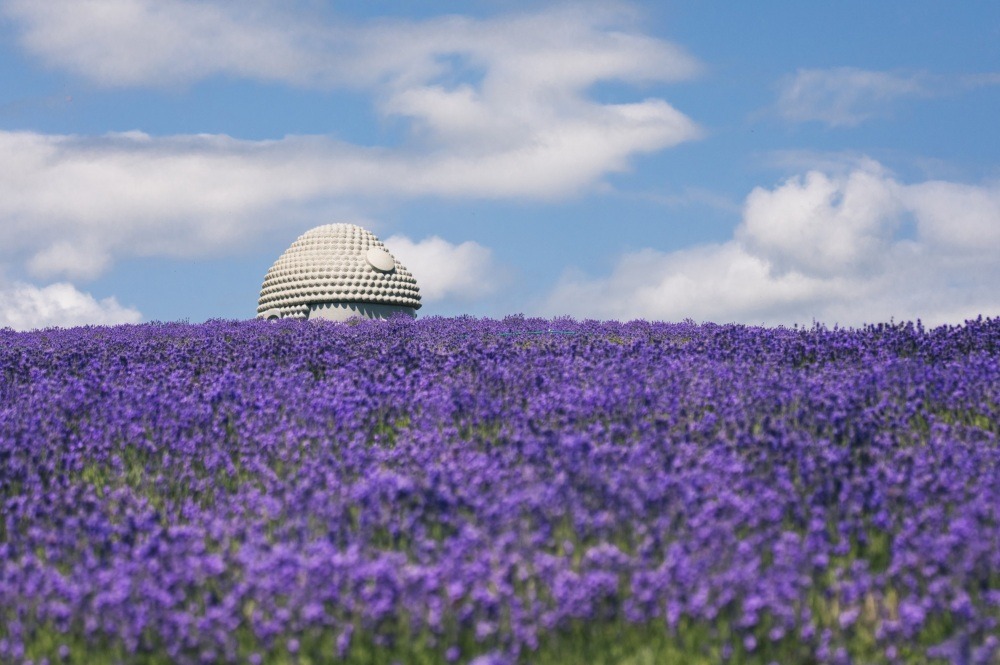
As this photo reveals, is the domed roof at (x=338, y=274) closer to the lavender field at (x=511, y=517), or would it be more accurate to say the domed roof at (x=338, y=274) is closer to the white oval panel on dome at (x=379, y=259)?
the white oval panel on dome at (x=379, y=259)

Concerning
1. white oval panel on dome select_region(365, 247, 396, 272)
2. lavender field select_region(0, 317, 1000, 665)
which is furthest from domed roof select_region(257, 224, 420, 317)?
lavender field select_region(0, 317, 1000, 665)

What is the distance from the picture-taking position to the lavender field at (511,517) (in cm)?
407

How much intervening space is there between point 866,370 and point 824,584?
4103 mm

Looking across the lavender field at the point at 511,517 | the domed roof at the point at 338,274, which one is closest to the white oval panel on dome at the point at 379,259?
the domed roof at the point at 338,274

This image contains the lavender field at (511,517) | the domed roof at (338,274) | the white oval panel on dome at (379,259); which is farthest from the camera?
the white oval panel on dome at (379,259)

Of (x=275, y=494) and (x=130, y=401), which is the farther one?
(x=130, y=401)

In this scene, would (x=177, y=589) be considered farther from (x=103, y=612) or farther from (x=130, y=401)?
(x=130, y=401)

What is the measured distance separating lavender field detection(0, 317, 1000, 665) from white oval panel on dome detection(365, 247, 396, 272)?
2231 cm

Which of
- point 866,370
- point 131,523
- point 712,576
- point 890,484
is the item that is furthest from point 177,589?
point 866,370

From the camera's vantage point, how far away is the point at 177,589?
431cm

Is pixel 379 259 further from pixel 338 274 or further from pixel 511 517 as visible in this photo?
pixel 511 517

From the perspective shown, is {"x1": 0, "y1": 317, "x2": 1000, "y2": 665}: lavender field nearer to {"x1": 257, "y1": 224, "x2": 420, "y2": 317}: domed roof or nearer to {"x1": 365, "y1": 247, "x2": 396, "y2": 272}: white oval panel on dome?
{"x1": 257, "y1": 224, "x2": 420, "y2": 317}: domed roof

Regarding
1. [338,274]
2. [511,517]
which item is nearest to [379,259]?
[338,274]

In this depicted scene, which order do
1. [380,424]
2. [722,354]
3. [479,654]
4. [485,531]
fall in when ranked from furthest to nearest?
[722,354]
[380,424]
[485,531]
[479,654]
